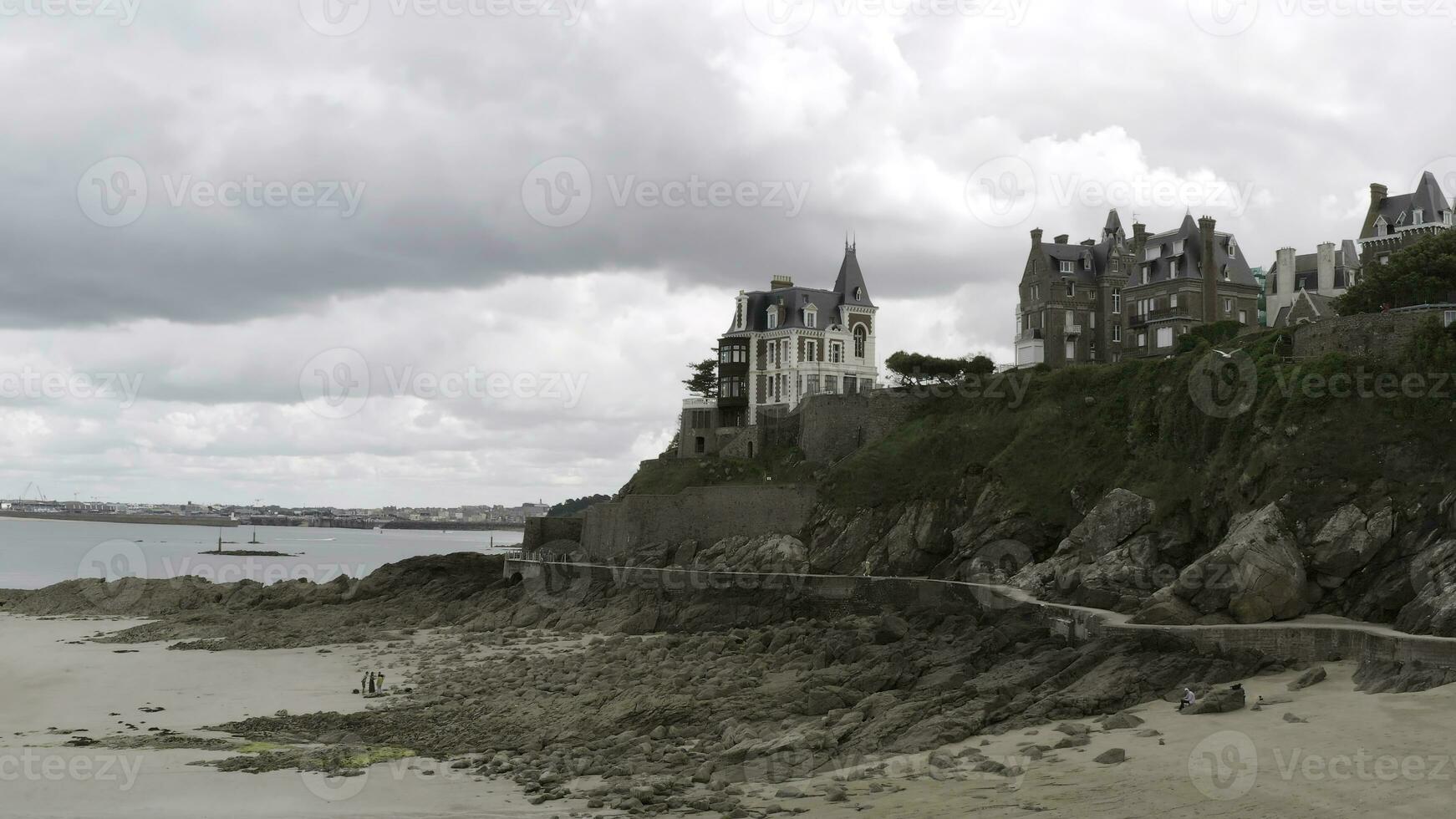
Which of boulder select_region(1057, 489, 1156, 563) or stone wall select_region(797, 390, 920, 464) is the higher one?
stone wall select_region(797, 390, 920, 464)

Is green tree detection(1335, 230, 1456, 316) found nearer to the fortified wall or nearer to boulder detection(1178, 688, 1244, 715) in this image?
the fortified wall

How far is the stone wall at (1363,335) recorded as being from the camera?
37156mm

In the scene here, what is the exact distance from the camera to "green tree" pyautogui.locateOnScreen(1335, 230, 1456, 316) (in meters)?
44.8

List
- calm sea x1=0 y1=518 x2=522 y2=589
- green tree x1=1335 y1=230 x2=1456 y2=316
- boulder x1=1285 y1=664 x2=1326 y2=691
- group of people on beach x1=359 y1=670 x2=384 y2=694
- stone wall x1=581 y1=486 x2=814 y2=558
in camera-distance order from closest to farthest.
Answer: boulder x1=1285 y1=664 x2=1326 y2=691
group of people on beach x1=359 y1=670 x2=384 y2=694
green tree x1=1335 y1=230 x2=1456 y2=316
stone wall x1=581 y1=486 x2=814 y2=558
calm sea x1=0 y1=518 x2=522 y2=589

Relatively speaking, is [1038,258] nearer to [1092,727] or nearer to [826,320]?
[826,320]

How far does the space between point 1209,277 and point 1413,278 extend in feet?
48.4

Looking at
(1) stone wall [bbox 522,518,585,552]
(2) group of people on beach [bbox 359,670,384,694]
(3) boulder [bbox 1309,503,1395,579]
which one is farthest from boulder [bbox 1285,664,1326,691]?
(1) stone wall [bbox 522,518,585,552]

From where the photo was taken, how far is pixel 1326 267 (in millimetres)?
61812

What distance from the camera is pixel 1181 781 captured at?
750 inches

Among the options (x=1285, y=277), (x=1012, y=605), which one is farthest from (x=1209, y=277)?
(x=1012, y=605)

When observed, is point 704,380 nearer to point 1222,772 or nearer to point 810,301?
point 810,301

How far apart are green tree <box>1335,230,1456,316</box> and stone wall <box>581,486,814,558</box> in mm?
23321

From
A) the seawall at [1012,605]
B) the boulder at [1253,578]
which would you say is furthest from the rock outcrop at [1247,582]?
the seawall at [1012,605]

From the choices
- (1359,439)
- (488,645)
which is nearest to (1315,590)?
(1359,439)
